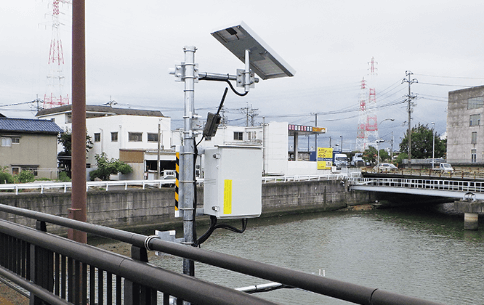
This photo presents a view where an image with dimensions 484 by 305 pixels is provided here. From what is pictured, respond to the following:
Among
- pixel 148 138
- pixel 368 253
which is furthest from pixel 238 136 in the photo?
pixel 368 253

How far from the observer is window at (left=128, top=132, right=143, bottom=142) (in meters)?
36.6

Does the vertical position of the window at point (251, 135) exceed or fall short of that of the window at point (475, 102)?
it falls short

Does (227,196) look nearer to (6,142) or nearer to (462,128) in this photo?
(6,142)

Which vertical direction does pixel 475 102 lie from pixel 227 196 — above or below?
above

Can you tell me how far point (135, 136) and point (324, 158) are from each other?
68.4 ft

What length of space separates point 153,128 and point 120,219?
675 inches

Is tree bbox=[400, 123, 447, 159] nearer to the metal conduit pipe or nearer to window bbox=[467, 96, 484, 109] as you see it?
window bbox=[467, 96, 484, 109]

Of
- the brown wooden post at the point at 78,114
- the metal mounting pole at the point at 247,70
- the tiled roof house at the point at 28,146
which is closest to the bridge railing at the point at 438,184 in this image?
the tiled roof house at the point at 28,146

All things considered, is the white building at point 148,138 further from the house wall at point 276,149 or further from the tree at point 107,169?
the tree at point 107,169

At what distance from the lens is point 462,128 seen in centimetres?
4984

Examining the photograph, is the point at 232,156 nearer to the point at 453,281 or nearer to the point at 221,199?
the point at 221,199

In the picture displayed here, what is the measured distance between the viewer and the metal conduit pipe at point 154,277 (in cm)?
170

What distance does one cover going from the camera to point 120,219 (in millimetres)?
21906

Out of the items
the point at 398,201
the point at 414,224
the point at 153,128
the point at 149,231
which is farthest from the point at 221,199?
the point at 398,201
